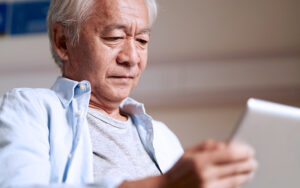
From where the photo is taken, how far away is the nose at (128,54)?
1090 millimetres

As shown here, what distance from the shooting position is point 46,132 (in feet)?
2.88

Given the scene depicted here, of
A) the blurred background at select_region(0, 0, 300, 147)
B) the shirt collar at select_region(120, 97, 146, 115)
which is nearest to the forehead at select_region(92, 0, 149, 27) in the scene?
the shirt collar at select_region(120, 97, 146, 115)

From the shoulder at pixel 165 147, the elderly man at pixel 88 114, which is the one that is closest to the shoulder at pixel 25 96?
the elderly man at pixel 88 114

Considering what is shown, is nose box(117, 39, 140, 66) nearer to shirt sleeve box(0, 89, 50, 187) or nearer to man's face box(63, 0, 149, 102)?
man's face box(63, 0, 149, 102)

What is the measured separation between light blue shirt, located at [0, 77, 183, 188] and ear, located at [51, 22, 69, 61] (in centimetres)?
10

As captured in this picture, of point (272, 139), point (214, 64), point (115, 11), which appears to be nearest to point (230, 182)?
point (272, 139)

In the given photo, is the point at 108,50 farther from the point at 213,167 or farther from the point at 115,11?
the point at 213,167

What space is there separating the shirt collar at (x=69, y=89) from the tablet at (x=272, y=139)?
0.47 metres

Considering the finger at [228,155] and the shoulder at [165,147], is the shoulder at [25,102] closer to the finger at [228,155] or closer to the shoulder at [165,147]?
the shoulder at [165,147]

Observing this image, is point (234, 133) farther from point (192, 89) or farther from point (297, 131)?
point (192, 89)

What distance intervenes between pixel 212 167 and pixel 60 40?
28.1 inches

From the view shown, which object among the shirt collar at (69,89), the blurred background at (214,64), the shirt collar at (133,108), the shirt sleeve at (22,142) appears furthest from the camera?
the blurred background at (214,64)

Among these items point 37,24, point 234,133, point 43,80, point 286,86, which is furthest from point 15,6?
point 234,133

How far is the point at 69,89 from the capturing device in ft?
3.38
